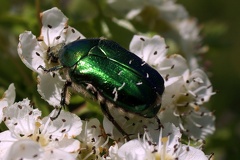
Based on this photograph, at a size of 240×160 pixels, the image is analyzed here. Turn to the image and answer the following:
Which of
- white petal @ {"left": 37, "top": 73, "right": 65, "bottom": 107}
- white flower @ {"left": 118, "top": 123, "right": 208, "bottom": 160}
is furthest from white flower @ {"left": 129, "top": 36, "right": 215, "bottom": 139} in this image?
white petal @ {"left": 37, "top": 73, "right": 65, "bottom": 107}

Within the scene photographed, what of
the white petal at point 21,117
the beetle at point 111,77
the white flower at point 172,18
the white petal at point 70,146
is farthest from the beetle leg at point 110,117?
the white flower at point 172,18

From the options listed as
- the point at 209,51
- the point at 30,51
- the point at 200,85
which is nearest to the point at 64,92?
the point at 30,51

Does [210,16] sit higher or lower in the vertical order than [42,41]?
lower

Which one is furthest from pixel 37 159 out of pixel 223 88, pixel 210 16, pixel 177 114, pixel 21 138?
pixel 210 16

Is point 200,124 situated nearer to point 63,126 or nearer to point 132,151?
point 132,151

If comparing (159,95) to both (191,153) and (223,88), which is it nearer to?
(191,153)

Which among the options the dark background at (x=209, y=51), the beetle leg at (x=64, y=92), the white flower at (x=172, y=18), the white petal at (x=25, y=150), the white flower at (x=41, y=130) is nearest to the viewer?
the white petal at (x=25, y=150)

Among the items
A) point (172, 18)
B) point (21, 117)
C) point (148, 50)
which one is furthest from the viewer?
point (172, 18)

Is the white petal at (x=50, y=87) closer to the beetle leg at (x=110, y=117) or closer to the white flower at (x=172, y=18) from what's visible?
the beetle leg at (x=110, y=117)
